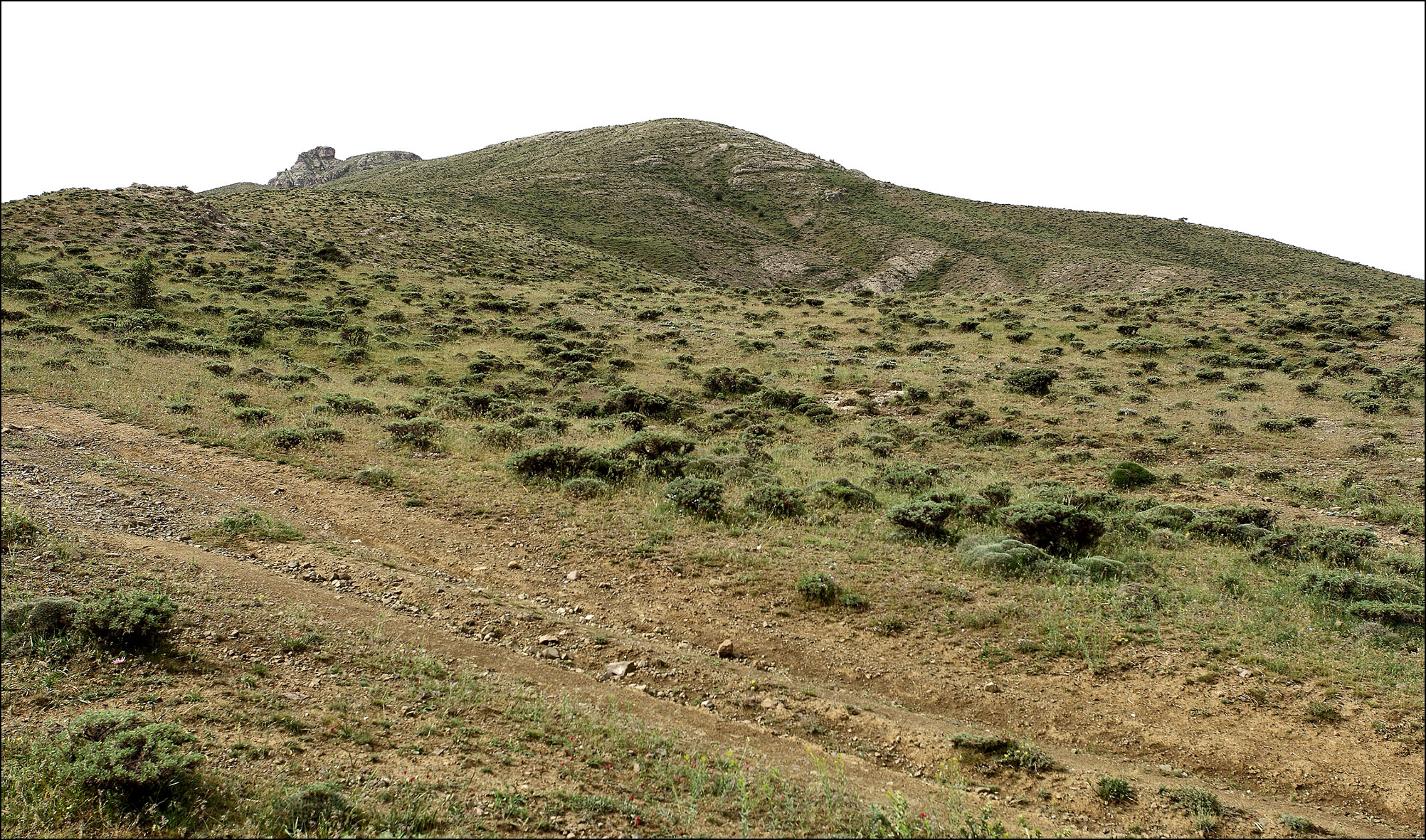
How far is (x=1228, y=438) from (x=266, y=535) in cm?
2415

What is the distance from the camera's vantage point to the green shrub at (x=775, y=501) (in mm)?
12719

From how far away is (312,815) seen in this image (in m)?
4.65

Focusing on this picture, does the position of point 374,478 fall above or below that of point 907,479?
below

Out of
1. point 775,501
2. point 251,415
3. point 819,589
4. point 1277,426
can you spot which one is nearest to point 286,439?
point 251,415

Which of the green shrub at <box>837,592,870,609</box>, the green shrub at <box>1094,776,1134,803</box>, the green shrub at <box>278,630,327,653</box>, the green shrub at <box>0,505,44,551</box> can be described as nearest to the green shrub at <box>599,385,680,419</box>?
the green shrub at <box>837,592,870,609</box>

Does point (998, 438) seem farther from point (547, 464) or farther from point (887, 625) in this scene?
point (547, 464)

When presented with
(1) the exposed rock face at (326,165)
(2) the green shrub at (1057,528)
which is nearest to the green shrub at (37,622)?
(2) the green shrub at (1057,528)

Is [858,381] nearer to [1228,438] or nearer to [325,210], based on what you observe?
[1228,438]

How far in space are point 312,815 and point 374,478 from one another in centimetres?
953

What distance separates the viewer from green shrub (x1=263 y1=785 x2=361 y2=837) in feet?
14.8

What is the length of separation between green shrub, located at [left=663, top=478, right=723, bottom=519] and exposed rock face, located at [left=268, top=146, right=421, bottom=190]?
13872 cm

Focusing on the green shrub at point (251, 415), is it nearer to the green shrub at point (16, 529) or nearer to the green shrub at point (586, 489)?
the green shrub at point (16, 529)

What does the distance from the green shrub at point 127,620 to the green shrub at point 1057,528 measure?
12.0m

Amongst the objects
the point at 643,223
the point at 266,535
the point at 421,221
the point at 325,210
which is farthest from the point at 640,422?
the point at 643,223
